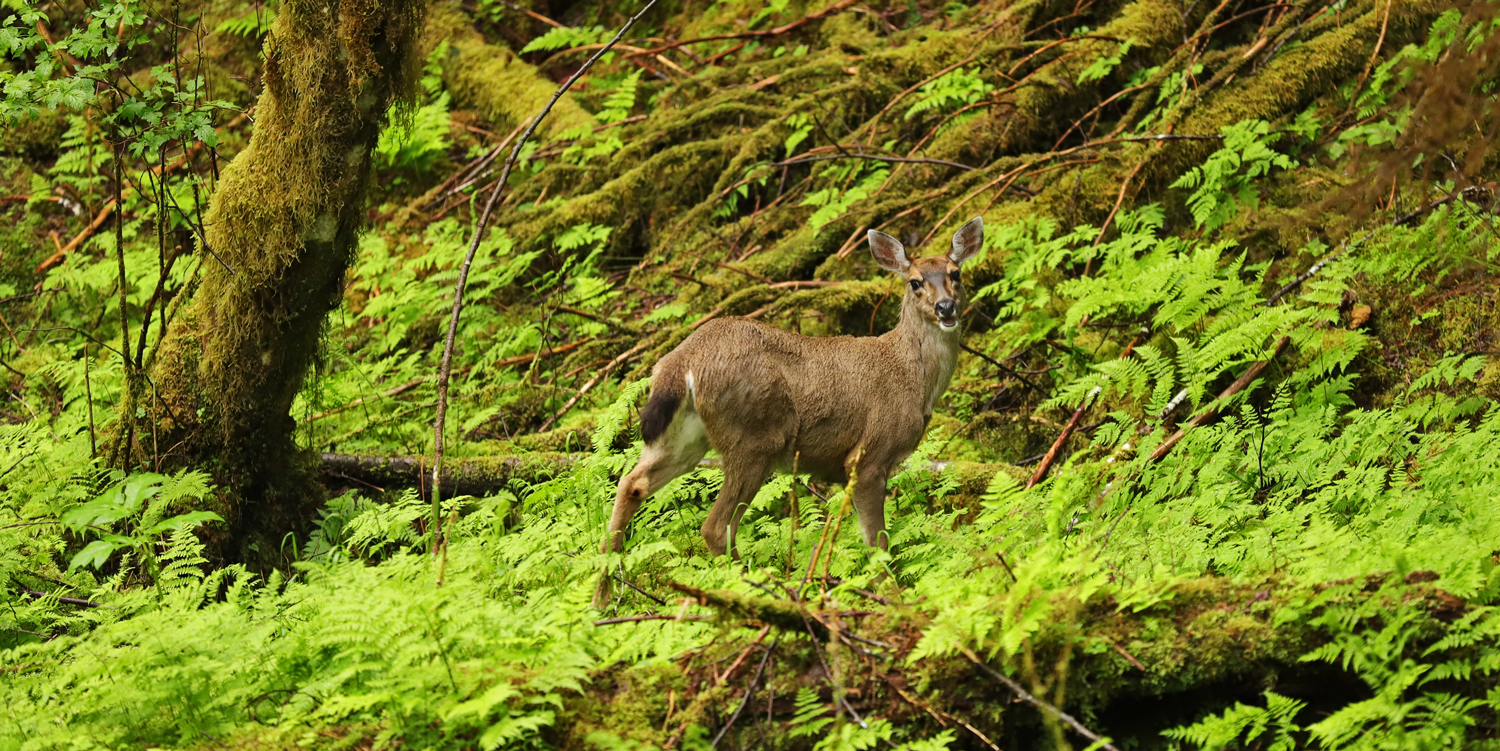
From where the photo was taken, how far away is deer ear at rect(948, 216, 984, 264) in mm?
7211

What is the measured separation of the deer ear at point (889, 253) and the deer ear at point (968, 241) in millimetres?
328

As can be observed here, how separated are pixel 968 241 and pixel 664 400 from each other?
96.3 inches

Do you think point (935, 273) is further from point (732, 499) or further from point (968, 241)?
point (732, 499)

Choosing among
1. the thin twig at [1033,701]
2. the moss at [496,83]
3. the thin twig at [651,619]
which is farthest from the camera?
the moss at [496,83]

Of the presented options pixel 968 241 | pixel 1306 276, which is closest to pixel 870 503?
pixel 968 241

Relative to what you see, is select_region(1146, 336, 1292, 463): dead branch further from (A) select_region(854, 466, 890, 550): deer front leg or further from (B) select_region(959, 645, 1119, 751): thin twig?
(B) select_region(959, 645, 1119, 751): thin twig

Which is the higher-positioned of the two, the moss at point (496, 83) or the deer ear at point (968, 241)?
the moss at point (496, 83)

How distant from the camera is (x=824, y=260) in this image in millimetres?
9805

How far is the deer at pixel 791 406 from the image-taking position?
20.3 ft

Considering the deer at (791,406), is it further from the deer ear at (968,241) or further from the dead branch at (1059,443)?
the dead branch at (1059,443)

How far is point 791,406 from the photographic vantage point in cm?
643

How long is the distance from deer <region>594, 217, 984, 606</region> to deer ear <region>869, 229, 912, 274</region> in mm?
86

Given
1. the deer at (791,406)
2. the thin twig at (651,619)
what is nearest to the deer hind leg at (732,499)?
the deer at (791,406)

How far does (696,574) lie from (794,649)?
2058mm
